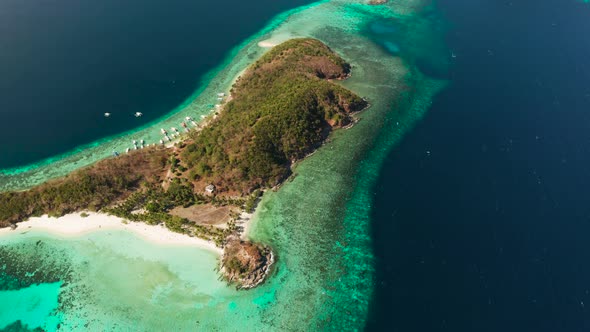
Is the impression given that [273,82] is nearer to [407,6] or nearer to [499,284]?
[499,284]

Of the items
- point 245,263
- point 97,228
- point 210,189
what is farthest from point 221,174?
point 97,228

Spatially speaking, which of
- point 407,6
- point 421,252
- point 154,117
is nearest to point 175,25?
point 154,117

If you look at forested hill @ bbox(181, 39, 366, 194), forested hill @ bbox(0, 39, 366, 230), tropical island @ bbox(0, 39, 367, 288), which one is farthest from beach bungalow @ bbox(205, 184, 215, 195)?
forested hill @ bbox(181, 39, 366, 194)

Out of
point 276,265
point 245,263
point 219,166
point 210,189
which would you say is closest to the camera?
point 245,263

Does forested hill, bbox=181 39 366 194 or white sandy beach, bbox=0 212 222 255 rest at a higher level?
forested hill, bbox=181 39 366 194

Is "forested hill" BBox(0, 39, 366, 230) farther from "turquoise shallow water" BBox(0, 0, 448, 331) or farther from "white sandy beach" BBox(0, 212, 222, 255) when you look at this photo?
"turquoise shallow water" BBox(0, 0, 448, 331)

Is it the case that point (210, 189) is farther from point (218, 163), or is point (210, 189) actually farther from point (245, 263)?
point (245, 263)
